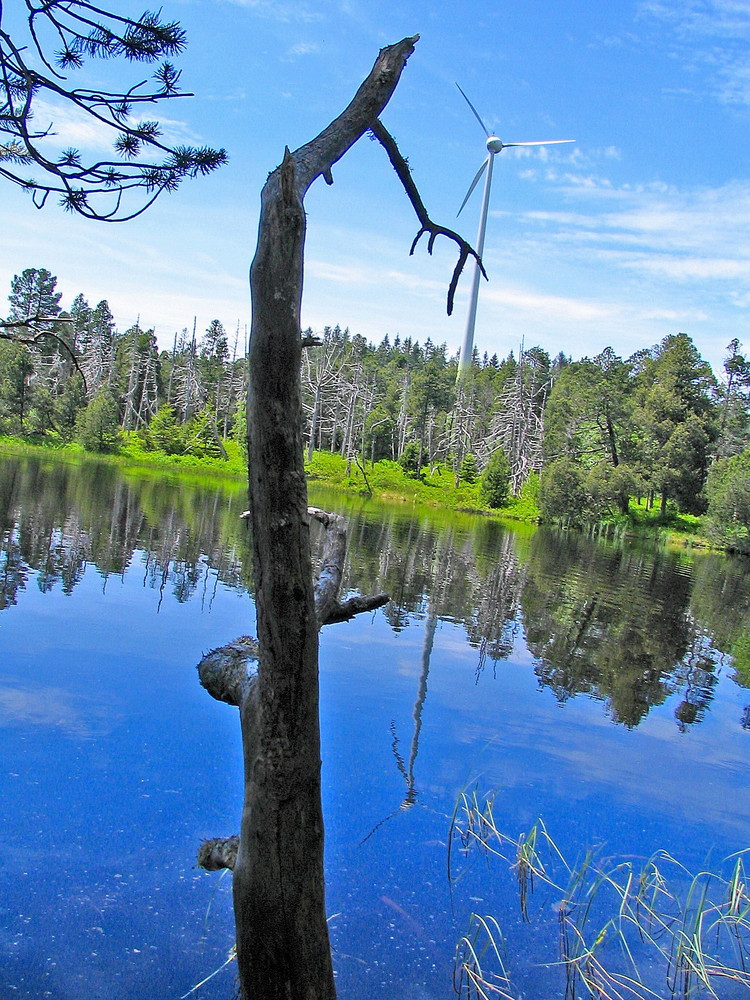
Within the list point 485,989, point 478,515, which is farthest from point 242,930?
point 478,515

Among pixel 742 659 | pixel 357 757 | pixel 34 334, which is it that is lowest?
pixel 742 659

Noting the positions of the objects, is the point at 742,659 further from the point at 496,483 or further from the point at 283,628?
the point at 496,483

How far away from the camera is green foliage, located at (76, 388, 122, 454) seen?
74250 mm

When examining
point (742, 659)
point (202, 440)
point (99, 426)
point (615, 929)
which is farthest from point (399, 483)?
point (615, 929)

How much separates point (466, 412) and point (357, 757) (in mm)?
80668

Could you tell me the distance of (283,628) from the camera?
3.57 metres

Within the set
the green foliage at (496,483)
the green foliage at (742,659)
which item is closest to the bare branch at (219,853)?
the green foliage at (742,659)

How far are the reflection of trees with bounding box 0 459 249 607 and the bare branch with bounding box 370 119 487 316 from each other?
14.4 meters

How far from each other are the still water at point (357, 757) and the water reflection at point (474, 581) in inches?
5.4

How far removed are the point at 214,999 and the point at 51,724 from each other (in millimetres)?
5589

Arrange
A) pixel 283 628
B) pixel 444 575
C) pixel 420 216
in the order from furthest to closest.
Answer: pixel 444 575 → pixel 420 216 → pixel 283 628

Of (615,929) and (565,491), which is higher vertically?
(565,491)

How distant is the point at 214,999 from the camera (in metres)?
5.64

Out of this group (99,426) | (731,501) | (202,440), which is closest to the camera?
(731,501)
